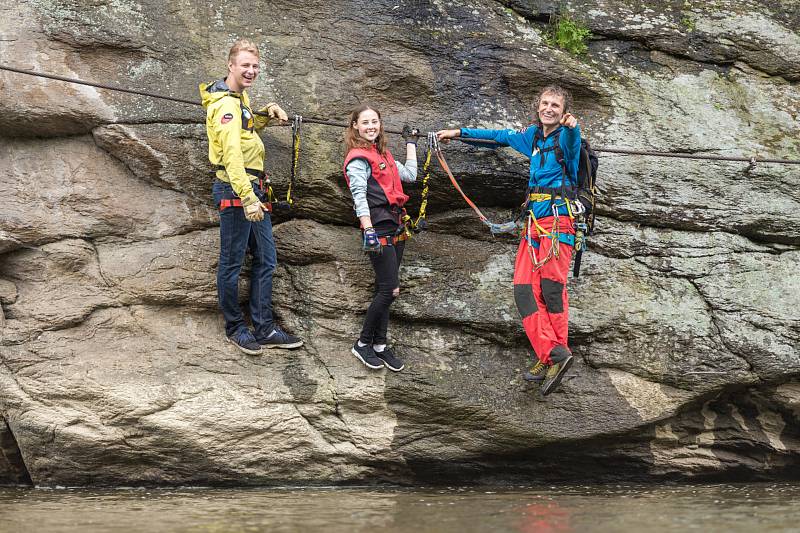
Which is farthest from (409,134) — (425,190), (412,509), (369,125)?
(412,509)

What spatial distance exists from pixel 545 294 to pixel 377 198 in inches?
70.3

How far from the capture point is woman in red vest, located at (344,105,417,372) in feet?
26.5

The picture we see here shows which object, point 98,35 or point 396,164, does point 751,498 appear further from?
point 98,35

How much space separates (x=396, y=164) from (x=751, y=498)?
436cm

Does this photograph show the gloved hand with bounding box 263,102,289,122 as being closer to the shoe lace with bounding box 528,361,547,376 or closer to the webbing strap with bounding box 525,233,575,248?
the webbing strap with bounding box 525,233,575,248

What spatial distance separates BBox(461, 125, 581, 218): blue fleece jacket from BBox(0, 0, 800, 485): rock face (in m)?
0.50

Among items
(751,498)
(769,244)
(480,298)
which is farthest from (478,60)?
(751,498)

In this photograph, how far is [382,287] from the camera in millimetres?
8156

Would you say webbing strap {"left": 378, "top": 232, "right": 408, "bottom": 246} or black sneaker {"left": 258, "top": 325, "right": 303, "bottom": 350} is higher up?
webbing strap {"left": 378, "top": 232, "right": 408, "bottom": 246}

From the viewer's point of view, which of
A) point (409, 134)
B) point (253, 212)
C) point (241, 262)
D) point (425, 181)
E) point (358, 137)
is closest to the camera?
point (253, 212)

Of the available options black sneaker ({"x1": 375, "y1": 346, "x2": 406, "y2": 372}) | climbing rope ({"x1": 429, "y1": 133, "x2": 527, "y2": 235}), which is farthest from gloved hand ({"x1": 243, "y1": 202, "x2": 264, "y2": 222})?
climbing rope ({"x1": 429, "y1": 133, "x2": 527, "y2": 235})

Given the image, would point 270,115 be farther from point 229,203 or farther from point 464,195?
point 464,195

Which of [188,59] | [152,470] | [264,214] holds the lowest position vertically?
[152,470]

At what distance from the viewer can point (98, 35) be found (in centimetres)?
874
